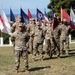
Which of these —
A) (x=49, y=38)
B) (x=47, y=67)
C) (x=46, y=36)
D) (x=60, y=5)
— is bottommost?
(x=47, y=67)

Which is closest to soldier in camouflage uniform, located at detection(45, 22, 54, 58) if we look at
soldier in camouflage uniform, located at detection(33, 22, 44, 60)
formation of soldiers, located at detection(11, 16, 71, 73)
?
formation of soldiers, located at detection(11, 16, 71, 73)

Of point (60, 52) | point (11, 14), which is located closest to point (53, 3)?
point (11, 14)

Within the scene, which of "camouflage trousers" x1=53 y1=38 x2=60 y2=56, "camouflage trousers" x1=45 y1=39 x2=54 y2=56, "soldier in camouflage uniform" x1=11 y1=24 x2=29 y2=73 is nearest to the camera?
"soldier in camouflage uniform" x1=11 y1=24 x2=29 y2=73

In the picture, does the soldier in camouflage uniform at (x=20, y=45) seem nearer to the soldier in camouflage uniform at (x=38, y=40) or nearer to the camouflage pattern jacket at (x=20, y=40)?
the camouflage pattern jacket at (x=20, y=40)

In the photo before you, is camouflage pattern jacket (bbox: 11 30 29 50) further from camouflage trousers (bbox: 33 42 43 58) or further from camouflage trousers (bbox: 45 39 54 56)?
camouflage trousers (bbox: 45 39 54 56)

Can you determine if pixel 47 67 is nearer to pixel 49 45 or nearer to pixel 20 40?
pixel 20 40

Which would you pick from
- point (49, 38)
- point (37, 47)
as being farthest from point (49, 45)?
point (37, 47)

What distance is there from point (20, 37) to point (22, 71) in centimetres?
133

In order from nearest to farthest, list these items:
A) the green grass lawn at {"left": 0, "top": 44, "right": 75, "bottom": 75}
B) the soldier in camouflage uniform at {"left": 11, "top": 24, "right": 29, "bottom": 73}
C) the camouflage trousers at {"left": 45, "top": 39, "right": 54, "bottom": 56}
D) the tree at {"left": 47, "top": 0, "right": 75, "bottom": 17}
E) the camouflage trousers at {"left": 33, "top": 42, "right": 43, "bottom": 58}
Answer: the soldier in camouflage uniform at {"left": 11, "top": 24, "right": 29, "bottom": 73}, the green grass lawn at {"left": 0, "top": 44, "right": 75, "bottom": 75}, the camouflage trousers at {"left": 33, "top": 42, "right": 43, "bottom": 58}, the camouflage trousers at {"left": 45, "top": 39, "right": 54, "bottom": 56}, the tree at {"left": 47, "top": 0, "right": 75, "bottom": 17}

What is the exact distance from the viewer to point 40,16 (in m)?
24.7

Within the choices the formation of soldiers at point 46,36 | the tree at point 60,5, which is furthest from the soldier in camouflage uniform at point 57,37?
the tree at point 60,5

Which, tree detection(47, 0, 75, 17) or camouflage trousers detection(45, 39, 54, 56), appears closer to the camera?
camouflage trousers detection(45, 39, 54, 56)

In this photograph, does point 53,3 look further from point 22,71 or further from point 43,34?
point 22,71

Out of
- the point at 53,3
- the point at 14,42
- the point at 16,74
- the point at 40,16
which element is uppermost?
the point at 53,3
